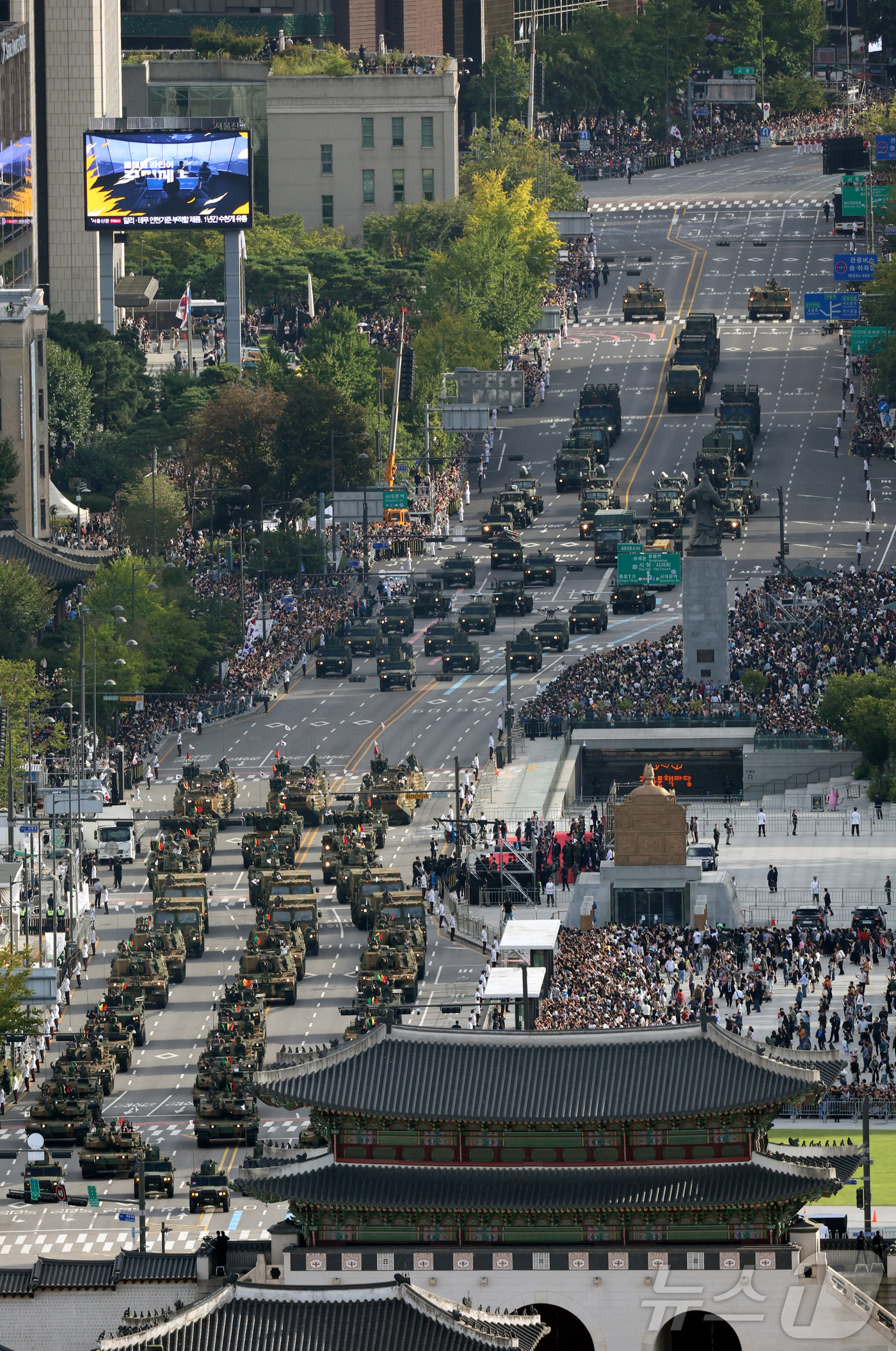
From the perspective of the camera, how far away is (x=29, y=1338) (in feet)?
215

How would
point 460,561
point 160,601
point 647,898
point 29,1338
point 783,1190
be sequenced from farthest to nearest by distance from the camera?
point 460,561, point 160,601, point 647,898, point 29,1338, point 783,1190

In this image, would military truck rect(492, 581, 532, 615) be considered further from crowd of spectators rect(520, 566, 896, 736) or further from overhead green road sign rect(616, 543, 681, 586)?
crowd of spectators rect(520, 566, 896, 736)

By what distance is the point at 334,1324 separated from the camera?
59.7 meters

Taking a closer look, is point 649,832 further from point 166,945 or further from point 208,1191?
point 208,1191

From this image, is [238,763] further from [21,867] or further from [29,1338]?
[29,1338]

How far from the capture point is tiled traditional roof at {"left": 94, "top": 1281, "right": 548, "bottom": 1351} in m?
58.2

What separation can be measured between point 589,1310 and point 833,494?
132m

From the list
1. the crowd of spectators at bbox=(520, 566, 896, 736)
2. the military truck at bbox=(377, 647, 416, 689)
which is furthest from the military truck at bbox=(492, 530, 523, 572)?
the military truck at bbox=(377, 647, 416, 689)

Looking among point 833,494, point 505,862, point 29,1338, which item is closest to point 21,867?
point 505,862

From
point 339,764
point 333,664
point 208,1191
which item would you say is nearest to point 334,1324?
point 208,1191

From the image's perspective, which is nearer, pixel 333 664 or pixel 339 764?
pixel 339 764

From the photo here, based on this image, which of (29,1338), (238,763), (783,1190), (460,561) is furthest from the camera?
(460,561)

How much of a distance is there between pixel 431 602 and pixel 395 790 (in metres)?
34.2

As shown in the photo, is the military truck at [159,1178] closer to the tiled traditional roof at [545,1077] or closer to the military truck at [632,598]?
the tiled traditional roof at [545,1077]
